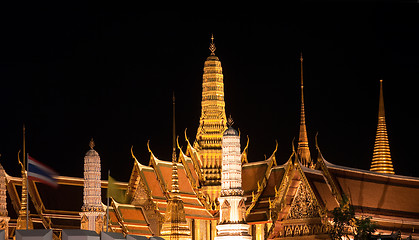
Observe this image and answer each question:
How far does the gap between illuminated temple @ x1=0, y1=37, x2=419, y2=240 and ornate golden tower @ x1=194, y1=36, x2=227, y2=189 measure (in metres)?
0.03

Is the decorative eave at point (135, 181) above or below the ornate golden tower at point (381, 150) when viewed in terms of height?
below

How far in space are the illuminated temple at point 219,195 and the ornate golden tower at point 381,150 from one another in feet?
0.10

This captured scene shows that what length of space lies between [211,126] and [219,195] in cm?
241

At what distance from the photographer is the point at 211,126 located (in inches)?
1436

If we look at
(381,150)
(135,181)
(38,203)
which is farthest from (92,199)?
(381,150)

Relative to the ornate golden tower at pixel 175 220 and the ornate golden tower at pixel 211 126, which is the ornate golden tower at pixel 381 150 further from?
the ornate golden tower at pixel 175 220

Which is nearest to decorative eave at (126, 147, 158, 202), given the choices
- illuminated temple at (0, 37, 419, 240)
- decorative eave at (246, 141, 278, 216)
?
illuminated temple at (0, 37, 419, 240)

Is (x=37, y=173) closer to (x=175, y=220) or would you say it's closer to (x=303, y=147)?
(x=175, y=220)

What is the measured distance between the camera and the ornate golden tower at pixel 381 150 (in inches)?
1545

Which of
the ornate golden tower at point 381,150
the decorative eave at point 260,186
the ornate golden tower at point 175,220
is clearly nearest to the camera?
the ornate golden tower at point 175,220

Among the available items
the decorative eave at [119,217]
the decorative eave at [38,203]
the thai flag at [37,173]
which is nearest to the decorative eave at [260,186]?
the decorative eave at [119,217]

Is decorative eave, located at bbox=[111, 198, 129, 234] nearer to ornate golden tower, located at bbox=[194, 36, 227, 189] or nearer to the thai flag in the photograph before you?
ornate golden tower, located at bbox=[194, 36, 227, 189]

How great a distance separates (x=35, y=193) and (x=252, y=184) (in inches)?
236

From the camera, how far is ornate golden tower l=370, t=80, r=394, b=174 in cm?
3925
